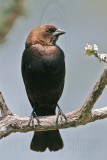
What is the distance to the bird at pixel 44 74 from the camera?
109 inches

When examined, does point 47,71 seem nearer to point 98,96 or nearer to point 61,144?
point 61,144

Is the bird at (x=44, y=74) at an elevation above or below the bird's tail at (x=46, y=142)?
above

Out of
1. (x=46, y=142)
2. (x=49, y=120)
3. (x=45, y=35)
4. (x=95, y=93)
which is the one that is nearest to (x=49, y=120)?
(x=49, y=120)

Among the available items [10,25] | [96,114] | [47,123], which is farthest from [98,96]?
[10,25]

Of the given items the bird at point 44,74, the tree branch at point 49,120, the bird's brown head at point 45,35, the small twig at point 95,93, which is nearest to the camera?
the small twig at point 95,93

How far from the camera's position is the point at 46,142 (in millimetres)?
2986

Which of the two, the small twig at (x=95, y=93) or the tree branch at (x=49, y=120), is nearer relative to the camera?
the small twig at (x=95, y=93)

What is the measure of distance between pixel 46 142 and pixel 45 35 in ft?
2.96

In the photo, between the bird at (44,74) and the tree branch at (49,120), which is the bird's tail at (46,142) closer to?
the bird at (44,74)

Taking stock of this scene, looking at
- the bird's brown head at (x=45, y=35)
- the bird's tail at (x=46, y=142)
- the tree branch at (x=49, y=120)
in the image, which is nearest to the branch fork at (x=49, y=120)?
the tree branch at (x=49, y=120)

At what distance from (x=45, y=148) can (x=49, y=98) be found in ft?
1.40

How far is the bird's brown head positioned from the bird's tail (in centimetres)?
78

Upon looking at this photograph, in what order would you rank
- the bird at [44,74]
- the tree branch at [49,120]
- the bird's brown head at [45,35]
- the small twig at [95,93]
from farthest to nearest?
the bird's brown head at [45,35] < the bird at [44,74] < the tree branch at [49,120] < the small twig at [95,93]

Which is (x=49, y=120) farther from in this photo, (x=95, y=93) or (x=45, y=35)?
(x=45, y=35)
